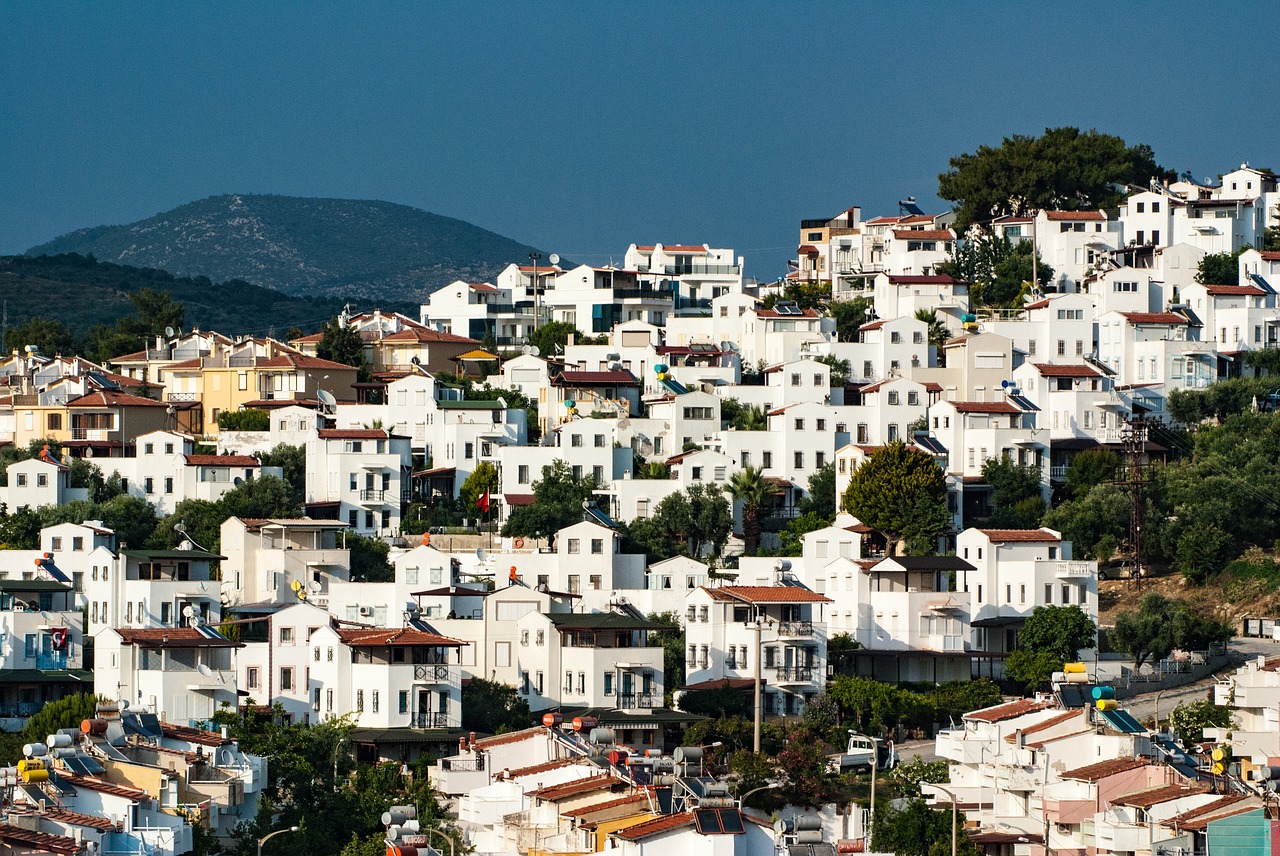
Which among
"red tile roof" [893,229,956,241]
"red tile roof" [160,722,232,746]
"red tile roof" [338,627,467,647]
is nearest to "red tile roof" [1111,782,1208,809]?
"red tile roof" [160,722,232,746]

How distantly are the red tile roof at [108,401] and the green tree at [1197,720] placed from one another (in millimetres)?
49213

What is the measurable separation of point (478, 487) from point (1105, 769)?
46.4 m

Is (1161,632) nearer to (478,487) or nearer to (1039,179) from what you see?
(478,487)

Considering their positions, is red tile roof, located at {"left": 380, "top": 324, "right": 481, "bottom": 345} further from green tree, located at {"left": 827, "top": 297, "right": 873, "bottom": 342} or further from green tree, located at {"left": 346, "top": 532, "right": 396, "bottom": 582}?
green tree, located at {"left": 346, "top": 532, "right": 396, "bottom": 582}

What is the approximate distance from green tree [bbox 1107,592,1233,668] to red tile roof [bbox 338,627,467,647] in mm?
22538

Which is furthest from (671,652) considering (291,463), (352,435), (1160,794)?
(1160,794)

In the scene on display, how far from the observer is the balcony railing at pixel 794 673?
3273 inches

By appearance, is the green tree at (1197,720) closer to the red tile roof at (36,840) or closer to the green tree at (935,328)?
the red tile roof at (36,840)

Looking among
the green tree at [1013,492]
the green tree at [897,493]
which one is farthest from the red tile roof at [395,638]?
the green tree at [1013,492]

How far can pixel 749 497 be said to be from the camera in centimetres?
9944

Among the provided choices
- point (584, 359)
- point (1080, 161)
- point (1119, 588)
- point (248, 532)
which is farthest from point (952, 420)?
point (1080, 161)

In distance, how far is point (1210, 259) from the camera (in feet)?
397

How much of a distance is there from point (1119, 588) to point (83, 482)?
125 feet

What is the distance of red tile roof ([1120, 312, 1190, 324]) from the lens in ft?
372
